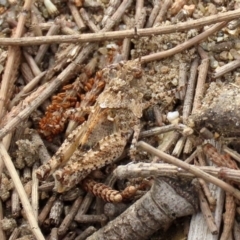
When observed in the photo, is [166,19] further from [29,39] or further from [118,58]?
[29,39]

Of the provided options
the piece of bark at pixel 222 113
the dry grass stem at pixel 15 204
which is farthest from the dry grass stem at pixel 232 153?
the dry grass stem at pixel 15 204

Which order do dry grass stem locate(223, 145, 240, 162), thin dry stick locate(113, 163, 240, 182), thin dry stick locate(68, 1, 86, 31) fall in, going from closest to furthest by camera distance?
thin dry stick locate(113, 163, 240, 182), dry grass stem locate(223, 145, 240, 162), thin dry stick locate(68, 1, 86, 31)

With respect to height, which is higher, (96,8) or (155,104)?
(96,8)

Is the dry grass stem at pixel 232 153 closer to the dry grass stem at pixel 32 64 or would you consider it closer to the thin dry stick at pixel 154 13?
the thin dry stick at pixel 154 13

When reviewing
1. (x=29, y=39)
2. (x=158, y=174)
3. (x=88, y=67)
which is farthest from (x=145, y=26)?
(x=158, y=174)

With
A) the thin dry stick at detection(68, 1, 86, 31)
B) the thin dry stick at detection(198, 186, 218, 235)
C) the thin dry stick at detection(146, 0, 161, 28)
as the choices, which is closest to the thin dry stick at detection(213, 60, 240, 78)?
the thin dry stick at detection(146, 0, 161, 28)

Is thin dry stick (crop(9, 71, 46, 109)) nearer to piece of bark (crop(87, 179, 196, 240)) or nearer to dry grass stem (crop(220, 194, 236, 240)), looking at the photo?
piece of bark (crop(87, 179, 196, 240))
